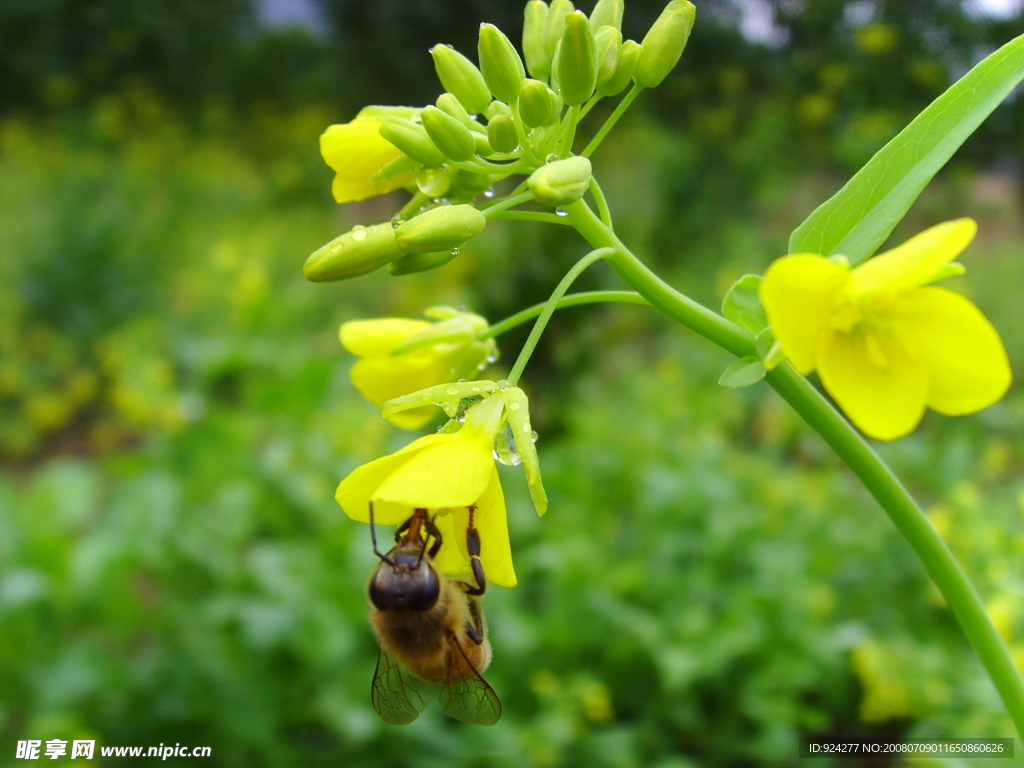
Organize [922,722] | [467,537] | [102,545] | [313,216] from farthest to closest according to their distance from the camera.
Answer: [313,216]
[102,545]
[922,722]
[467,537]

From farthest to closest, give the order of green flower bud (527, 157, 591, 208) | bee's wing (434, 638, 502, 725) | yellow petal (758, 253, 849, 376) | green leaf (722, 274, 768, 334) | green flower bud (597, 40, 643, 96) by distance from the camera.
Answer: bee's wing (434, 638, 502, 725)
green flower bud (597, 40, 643, 96)
green leaf (722, 274, 768, 334)
green flower bud (527, 157, 591, 208)
yellow petal (758, 253, 849, 376)

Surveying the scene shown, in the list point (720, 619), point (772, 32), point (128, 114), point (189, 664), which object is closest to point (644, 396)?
point (720, 619)

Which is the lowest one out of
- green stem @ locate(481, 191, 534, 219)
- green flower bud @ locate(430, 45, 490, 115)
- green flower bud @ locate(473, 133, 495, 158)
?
green stem @ locate(481, 191, 534, 219)

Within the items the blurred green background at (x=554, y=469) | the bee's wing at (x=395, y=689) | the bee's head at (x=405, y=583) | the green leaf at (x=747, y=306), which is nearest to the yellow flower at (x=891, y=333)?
the green leaf at (x=747, y=306)

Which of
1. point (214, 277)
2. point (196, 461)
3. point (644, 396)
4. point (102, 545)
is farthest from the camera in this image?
point (214, 277)

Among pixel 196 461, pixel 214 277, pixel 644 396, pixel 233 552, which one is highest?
pixel 214 277

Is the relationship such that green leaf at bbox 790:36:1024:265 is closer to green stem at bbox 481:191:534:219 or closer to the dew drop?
green stem at bbox 481:191:534:219

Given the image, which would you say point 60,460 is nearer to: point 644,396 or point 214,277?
point 214,277

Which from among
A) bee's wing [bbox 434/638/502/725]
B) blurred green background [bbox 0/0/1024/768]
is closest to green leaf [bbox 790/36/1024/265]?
bee's wing [bbox 434/638/502/725]
